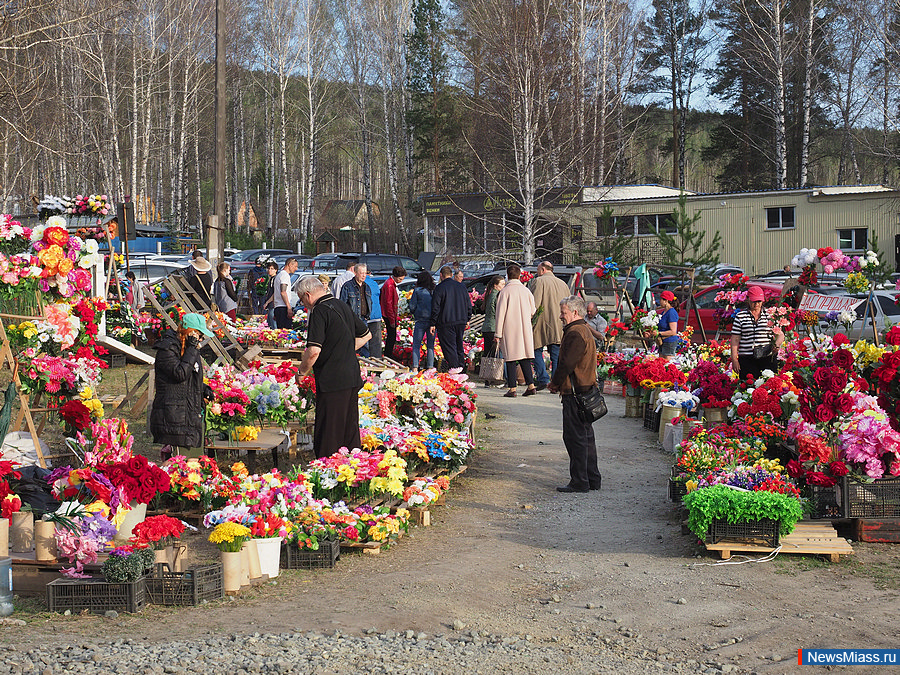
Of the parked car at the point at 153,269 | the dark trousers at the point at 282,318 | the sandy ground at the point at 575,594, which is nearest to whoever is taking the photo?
the sandy ground at the point at 575,594

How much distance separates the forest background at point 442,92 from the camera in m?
32.3

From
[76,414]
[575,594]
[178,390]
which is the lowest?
[575,594]

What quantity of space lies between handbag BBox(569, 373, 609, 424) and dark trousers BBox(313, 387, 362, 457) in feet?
6.25

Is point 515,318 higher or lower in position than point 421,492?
higher

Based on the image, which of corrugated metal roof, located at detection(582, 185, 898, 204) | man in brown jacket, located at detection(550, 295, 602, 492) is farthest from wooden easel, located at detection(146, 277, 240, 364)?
corrugated metal roof, located at detection(582, 185, 898, 204)

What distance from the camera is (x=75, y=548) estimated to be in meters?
5.64

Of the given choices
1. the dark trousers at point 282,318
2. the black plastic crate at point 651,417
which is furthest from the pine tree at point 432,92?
Result: the black plastic crate at point 651,417

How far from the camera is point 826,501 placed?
6.69 m

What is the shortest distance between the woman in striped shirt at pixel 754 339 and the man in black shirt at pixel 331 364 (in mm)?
4172

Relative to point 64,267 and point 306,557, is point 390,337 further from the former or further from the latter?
point 306,557

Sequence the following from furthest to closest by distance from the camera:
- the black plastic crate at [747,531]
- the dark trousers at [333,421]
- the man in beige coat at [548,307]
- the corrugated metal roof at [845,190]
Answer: the corrugated metal roof at [845,190]
the man in beige coat at [548,307]
the dark trousers at [333,421]
the black plastic crate at [747,531]

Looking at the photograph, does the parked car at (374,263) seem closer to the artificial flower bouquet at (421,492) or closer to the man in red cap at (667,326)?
the man in red cap at (667,326)

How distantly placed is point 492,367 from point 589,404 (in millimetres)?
6397

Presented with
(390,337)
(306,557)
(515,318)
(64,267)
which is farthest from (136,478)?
(390,337)
